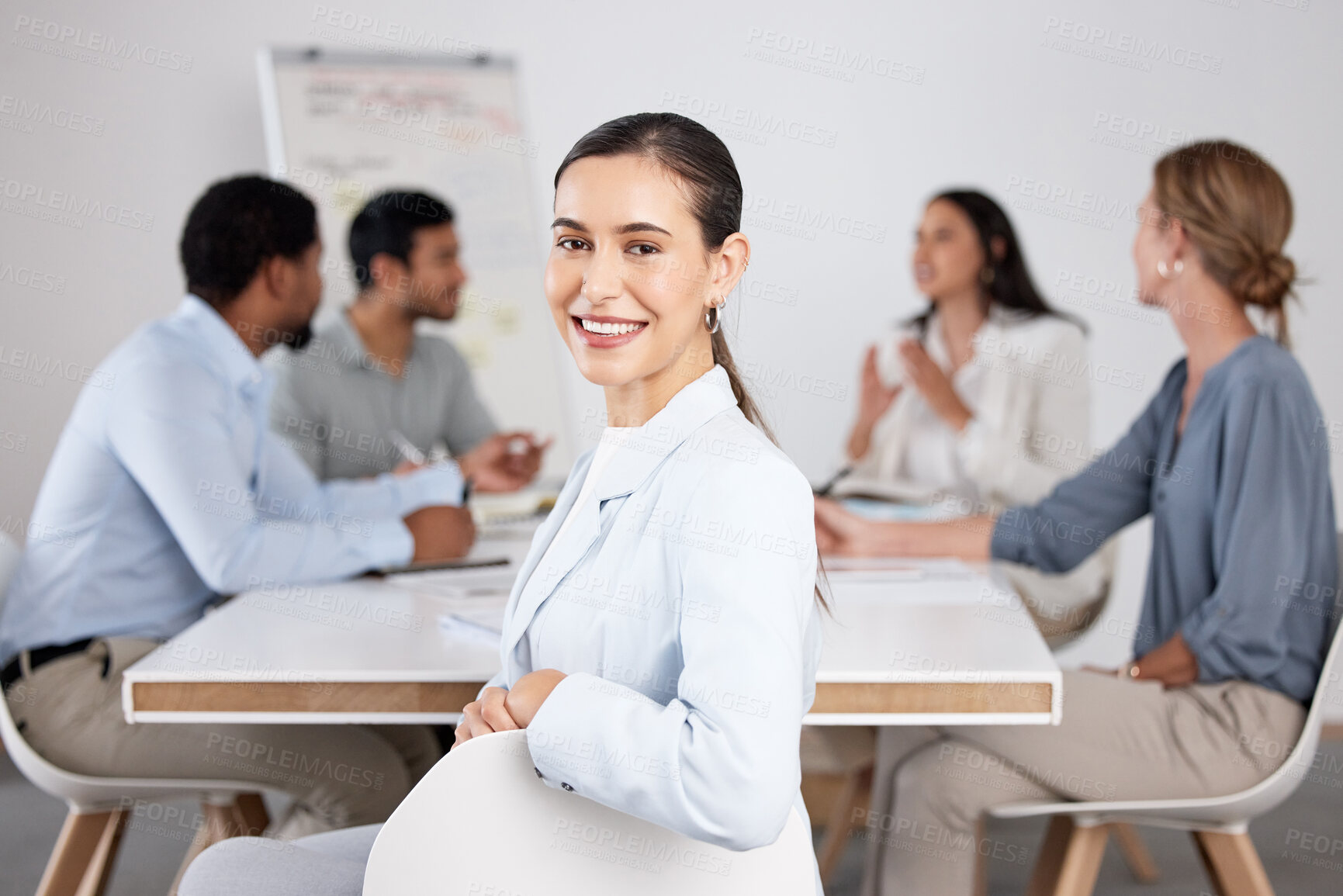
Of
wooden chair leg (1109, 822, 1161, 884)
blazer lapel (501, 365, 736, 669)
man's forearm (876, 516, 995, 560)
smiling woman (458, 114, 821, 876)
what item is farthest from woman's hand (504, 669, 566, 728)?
wooden chair leg (1109, 822, 1161, 884)

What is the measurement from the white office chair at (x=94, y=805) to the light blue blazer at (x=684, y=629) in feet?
2.97

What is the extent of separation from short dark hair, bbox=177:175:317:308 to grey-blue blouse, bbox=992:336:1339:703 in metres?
1.61

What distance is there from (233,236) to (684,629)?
1519 millimetres

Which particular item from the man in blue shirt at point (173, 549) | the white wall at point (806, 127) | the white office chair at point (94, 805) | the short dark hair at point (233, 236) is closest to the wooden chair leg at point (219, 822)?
the white office chair at point (94, 805)

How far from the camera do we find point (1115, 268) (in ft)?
12.4

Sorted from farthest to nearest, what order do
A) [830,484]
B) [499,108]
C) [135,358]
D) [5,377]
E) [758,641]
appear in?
[499,108] < [5,377] < [830,484] < [135,358] < [758,641]

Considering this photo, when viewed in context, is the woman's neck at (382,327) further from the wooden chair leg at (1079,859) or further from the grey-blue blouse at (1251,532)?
the wooden chair leg at (1079,859)

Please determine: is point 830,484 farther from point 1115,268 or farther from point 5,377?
point 5,377

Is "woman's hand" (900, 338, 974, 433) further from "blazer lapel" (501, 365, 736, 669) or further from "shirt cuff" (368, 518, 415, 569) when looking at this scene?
"blazer lapel" (501, 365, 736, 669)

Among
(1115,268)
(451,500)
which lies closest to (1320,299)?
(1115,268)

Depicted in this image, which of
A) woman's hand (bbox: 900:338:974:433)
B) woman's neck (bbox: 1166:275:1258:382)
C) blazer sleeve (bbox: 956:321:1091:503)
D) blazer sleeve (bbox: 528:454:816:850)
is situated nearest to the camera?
blazer sleeve (bbox: 528:454:816:850)

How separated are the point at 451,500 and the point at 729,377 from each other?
1329mm

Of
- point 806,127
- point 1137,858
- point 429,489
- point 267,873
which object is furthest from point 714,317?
point 806,127

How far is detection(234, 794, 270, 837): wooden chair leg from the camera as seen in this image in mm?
1835
